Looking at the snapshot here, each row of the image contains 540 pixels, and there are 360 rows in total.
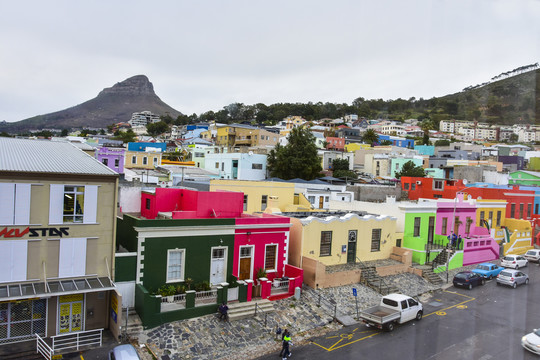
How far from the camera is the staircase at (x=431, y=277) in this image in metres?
25.5

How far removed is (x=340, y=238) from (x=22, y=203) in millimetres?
16062

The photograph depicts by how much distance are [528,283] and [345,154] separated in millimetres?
41345

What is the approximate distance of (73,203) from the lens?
51.1 ft

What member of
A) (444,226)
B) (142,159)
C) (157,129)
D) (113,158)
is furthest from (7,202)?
(157,129)

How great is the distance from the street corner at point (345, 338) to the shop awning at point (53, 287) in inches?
339

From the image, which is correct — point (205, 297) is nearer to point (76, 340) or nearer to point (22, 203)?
point (76, 340)

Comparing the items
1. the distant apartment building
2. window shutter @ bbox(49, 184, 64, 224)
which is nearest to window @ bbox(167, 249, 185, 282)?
window shutter @ bbox(49, 184, 64, 224)

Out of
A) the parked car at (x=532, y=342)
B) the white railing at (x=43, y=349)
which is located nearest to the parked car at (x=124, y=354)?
the white railing at (x=43, y=349)

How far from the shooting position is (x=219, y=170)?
2042 inches

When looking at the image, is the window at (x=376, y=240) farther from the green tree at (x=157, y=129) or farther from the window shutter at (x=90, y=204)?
the green tree at (x=157, y=129)

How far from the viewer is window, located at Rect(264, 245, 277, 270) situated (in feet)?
67.2

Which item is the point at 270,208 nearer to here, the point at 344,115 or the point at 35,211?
the point at 35,211

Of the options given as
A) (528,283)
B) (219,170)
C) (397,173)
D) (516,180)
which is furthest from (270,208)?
(516,180)

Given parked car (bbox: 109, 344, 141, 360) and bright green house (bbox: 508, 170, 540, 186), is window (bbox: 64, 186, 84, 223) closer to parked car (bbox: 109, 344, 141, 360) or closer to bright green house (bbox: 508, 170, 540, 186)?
parked car (bbox: 109, 344, 141, 360)
